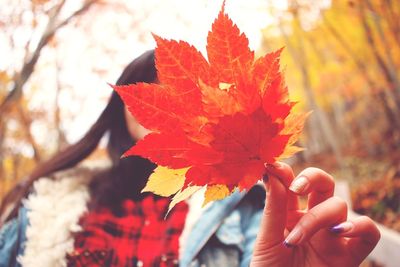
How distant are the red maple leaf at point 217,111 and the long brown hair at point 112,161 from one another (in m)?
1.02

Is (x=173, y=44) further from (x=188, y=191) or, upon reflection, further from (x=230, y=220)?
(x=230, y=220)

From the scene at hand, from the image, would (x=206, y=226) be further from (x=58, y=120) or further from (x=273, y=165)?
(x=58, y=120)

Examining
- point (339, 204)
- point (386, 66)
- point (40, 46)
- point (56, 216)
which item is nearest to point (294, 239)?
point (339, 204)

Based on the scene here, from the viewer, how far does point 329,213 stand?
81 centimetres

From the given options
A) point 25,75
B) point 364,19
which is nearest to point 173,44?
point 25,75

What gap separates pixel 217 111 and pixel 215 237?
1.09 metres

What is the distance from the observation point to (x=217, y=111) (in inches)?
25.8

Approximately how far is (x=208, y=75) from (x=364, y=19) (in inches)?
210

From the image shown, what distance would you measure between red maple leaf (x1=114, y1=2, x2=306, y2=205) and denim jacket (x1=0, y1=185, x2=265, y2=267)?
0.93 m

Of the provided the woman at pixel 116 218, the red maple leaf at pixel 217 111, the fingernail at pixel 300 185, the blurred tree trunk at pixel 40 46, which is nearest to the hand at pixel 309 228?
the fingernail at pixel 300 185

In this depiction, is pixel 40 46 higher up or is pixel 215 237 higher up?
pixel 40 46

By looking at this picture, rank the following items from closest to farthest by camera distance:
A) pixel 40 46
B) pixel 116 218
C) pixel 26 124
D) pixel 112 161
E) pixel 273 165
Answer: pixel 273 165 < pixel 116 218 < pixel 112 161 < pixel 40 46 < pixel 26 124

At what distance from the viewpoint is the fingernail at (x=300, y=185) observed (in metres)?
0.78

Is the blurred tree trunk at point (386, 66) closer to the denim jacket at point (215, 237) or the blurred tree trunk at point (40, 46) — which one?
the blurred tree trunk at point (40, 46)
